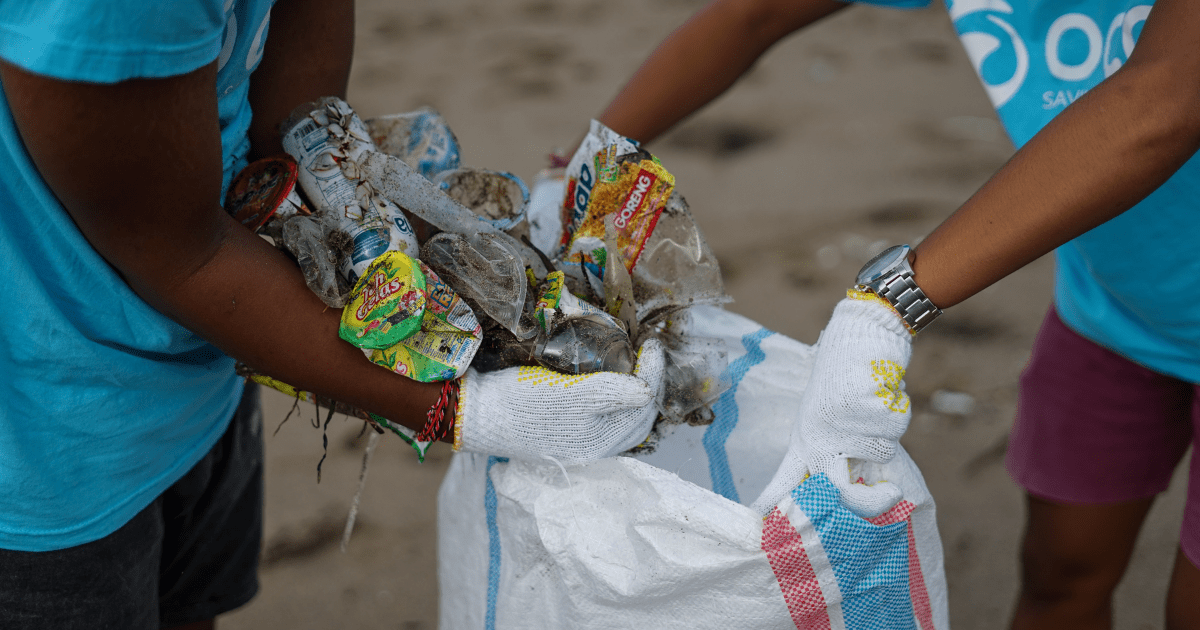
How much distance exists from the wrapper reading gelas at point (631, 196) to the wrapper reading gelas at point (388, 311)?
254 millimetres

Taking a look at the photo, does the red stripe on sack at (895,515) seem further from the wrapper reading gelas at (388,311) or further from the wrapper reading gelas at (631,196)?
the wrapper reading gelas at (388,311)

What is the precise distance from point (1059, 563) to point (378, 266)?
3.65 feet

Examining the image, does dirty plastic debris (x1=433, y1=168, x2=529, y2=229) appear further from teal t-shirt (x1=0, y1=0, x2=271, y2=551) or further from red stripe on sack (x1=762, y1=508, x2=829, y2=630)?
red stripe on sack (x1=762, y1=508, x2=829, y2=630)

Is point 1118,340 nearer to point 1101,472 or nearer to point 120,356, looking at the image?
point 1101,472

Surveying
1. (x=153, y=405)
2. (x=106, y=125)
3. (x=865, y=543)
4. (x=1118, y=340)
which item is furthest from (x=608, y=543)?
(x=1118, y=340)

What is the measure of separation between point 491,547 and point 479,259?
33 centimetres

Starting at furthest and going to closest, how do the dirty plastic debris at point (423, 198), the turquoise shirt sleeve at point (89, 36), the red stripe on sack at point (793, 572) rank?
the dirty plastic debris at point (423, 198) < the red stripe on sack at point (793, 572) < the turquoise shirt sleeve at point (89, 36)

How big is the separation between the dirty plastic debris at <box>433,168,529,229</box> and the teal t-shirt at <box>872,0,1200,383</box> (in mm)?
589

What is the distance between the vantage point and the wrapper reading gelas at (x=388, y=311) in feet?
2.57

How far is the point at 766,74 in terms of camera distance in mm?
3479

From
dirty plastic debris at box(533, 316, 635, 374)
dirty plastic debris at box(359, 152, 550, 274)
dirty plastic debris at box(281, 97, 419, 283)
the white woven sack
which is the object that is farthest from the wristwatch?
dirty plastic debris at box(281, 97, 419, 283)

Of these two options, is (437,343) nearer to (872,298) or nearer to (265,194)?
(265,194)

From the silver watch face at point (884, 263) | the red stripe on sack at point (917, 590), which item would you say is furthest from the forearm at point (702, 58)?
the red stripe on sack at point (917, 590)

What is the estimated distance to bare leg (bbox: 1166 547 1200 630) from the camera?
1.06m
